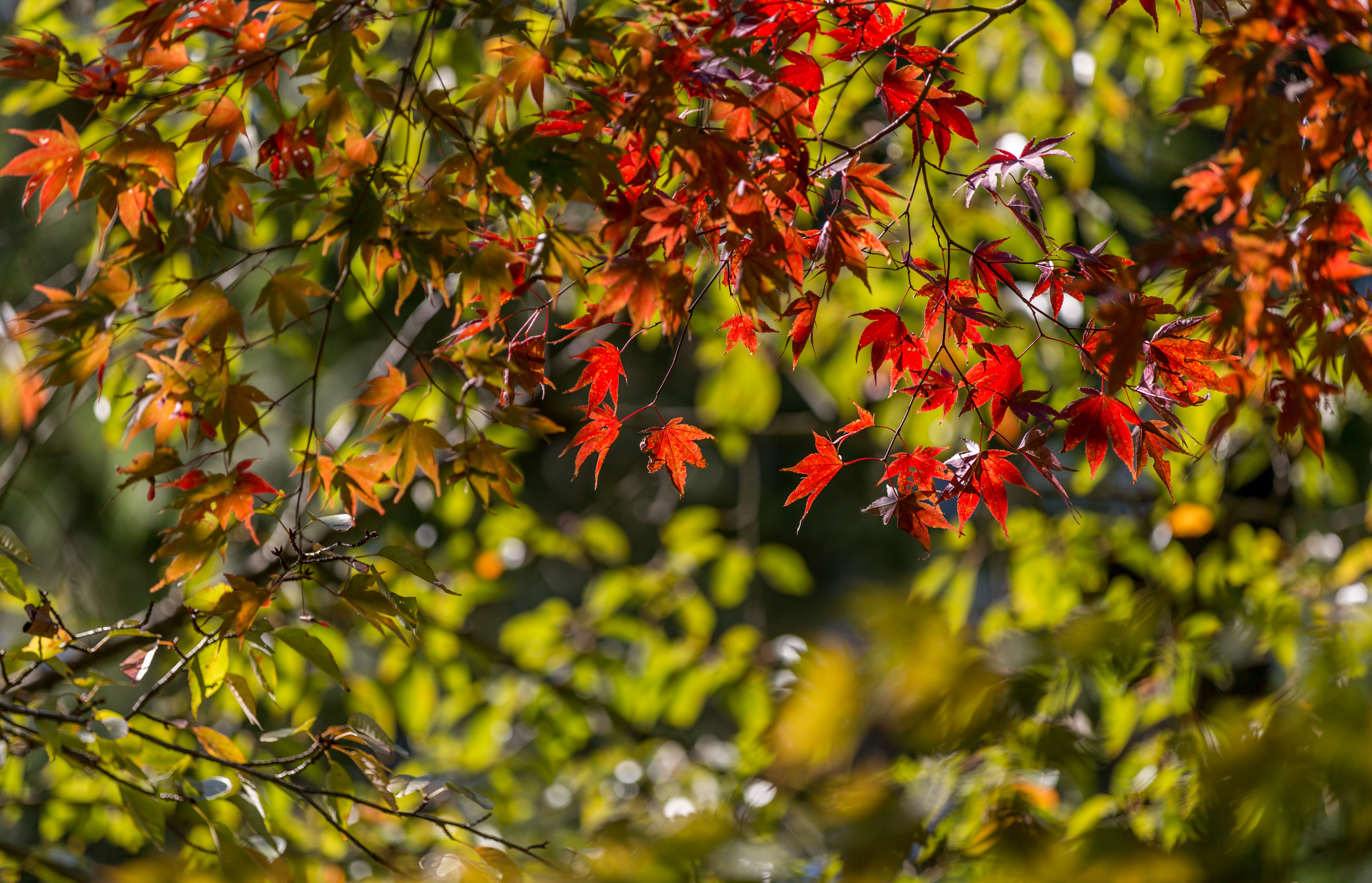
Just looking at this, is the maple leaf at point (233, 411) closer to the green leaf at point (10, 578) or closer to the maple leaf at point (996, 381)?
the green leaf at point (10, 578)

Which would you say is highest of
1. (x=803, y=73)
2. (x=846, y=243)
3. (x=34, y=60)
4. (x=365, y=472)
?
(x=34, y=60)

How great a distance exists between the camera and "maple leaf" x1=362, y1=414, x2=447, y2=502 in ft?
2.43

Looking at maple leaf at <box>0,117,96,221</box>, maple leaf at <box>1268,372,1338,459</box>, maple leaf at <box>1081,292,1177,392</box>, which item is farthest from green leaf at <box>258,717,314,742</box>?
maple leaf at <box>1268,372,1338,459</box>

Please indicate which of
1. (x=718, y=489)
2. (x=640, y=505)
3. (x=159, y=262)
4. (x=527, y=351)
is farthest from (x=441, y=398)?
(x=718, y=489)

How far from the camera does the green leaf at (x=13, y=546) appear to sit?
2.35 feet

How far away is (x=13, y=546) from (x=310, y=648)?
0.90ft

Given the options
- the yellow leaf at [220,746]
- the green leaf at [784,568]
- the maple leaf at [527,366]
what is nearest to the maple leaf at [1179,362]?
the maple leaf at [527,366]

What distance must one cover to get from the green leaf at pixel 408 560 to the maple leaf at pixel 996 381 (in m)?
0.43

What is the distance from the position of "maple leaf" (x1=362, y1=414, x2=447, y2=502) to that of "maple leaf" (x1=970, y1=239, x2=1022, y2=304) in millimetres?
455

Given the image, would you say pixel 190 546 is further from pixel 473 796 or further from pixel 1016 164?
pixel 1016 164

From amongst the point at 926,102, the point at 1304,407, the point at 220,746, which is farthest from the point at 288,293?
the point at 1304,407

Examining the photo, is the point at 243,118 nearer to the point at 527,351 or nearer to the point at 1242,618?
the point at 527,351

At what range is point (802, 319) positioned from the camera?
2.33 ft

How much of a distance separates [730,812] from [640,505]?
2.45 m
